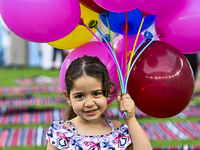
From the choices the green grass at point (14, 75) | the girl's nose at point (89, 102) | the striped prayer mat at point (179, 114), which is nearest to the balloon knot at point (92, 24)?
the girl's nose at point (89, 102)

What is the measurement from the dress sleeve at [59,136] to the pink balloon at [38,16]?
43cm

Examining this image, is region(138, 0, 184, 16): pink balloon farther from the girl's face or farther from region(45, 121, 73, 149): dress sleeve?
region(45, 121, 73, 149): dress sleeve

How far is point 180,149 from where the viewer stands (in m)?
2.93

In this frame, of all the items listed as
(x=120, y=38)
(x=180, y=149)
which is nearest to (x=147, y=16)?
(x=120, y=38)

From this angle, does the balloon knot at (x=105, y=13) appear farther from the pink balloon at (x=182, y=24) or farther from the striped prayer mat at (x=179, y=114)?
the striped prayer mat at (x=179, y=114)

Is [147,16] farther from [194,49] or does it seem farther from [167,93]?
[167,93]

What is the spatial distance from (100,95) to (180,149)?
1880mm

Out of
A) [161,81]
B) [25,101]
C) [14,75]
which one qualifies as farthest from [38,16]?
[14,75]

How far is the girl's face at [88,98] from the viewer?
1313mm

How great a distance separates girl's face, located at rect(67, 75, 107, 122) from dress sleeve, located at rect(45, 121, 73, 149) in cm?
10

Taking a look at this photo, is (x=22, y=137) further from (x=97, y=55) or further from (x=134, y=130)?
(x=134, y=130)

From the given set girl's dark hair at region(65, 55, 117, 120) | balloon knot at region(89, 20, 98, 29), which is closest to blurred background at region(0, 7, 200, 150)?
balloon knot at region(89, 20, 98, 29)

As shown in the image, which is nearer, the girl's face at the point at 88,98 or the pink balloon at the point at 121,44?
the girl's face at the point at 88,98

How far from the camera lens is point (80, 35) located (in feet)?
5.58
